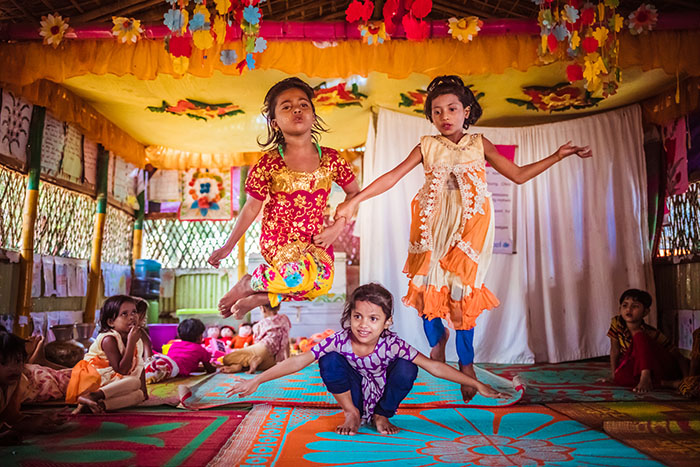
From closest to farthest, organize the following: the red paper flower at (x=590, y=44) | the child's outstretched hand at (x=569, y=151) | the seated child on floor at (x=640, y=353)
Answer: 1. the child's outstretched hand at (x=569, y=151)
2. the red paper flower at (x=590, y=44)
3. the seated child on floor at (x=640, y=353)

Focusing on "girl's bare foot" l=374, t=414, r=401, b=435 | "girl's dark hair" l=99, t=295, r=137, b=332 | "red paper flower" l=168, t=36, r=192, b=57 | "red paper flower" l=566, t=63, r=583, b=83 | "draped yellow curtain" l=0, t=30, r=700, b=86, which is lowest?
"girl's bare foot" l=374, t=414, r=401, b=435

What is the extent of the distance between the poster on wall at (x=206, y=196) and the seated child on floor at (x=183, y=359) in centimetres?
326

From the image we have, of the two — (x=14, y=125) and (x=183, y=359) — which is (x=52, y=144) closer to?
(x=14, y=125)

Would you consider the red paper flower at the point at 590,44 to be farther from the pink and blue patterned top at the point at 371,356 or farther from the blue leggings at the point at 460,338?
the pink and blue patterned top at the point at 371,356

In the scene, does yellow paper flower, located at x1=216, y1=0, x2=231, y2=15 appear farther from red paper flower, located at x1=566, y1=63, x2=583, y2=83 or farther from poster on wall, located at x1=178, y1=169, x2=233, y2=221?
poster on wall, located at x1=178, y1=169, x2=233, y2=221

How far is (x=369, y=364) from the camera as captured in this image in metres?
2.64

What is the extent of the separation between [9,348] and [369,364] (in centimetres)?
146

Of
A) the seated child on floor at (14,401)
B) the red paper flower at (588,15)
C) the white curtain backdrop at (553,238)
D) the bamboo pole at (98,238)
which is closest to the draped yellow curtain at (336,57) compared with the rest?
the red paper flower at (588,15)

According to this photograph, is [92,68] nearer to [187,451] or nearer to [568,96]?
[187,451]

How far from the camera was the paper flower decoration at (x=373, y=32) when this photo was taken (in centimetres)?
421

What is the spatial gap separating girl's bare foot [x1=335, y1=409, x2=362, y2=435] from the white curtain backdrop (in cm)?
293

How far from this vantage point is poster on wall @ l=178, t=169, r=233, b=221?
7.90m

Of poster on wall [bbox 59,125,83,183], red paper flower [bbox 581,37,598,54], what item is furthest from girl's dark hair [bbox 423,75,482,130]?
poster on wall [bbox 59,125,83,183]

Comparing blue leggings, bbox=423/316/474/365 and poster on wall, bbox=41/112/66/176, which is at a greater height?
poster on wall, bbox=41/112/66/176
